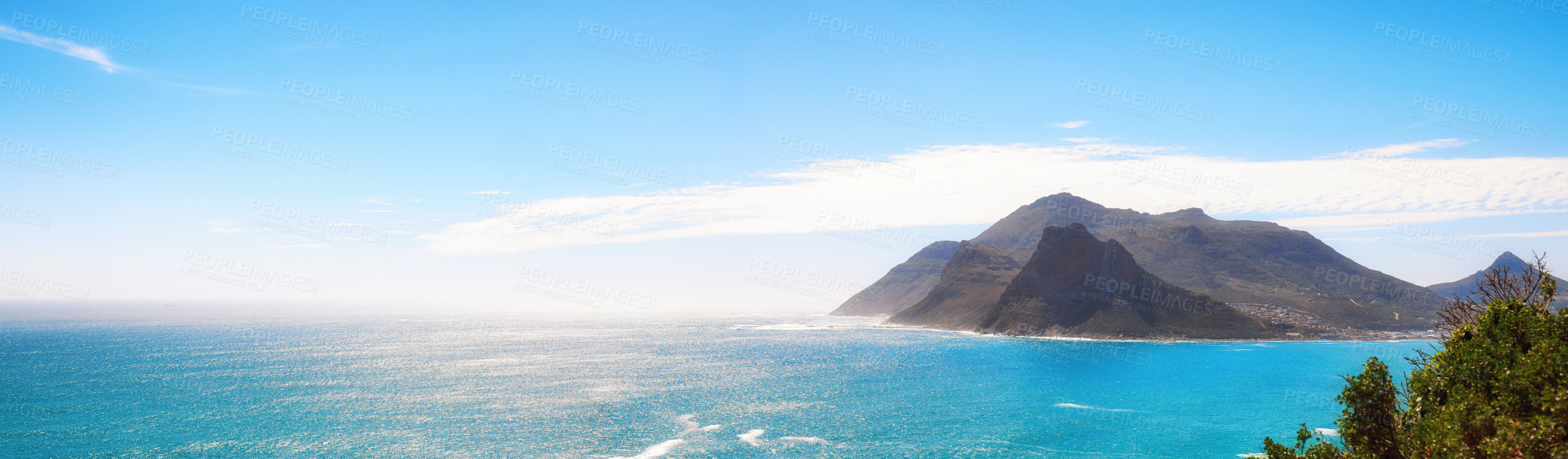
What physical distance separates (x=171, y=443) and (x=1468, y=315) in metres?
96.9

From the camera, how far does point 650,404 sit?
90.7 meters

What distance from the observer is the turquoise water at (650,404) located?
66000 millimetres

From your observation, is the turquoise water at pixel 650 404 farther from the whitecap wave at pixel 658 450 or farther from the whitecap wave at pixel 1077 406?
the whitecap wave at pixel 1077 406

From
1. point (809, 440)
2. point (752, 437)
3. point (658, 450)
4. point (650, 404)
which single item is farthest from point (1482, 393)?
point (650, 404)

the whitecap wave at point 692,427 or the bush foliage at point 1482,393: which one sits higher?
the bush foliage at point 1482,393

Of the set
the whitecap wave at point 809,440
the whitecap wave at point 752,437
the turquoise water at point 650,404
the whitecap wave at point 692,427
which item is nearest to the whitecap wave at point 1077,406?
the turquoise water at point 650,404

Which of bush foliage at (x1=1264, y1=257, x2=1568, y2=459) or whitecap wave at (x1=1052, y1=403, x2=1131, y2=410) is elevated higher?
bush foliage at (x1=1264, y1=257, x2=1568, y2=459)

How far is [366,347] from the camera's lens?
182 metres

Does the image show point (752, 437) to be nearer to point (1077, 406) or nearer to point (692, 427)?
point (692, 427)

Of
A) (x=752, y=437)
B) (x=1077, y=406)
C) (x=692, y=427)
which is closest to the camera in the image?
(x=752, y=437)

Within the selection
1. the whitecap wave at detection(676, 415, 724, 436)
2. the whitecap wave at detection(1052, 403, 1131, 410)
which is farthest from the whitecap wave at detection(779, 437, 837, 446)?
the whitecap wave at detection(1052, 403, 1131, 410)

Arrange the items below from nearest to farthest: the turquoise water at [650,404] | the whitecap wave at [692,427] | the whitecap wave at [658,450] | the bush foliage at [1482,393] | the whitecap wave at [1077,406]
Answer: the bush foliage at [1482,393], the whitecap wave at [658,450], the turquoise water at [650,404], the whitecap wave at [692,427], the whitecap wave at [1077,406]

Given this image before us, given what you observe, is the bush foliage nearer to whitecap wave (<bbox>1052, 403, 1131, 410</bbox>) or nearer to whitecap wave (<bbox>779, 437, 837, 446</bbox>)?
whitecap wave (<bbox>779, 437, 837, 446</bbox>)

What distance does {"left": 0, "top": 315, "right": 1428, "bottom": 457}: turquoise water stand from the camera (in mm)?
66000
